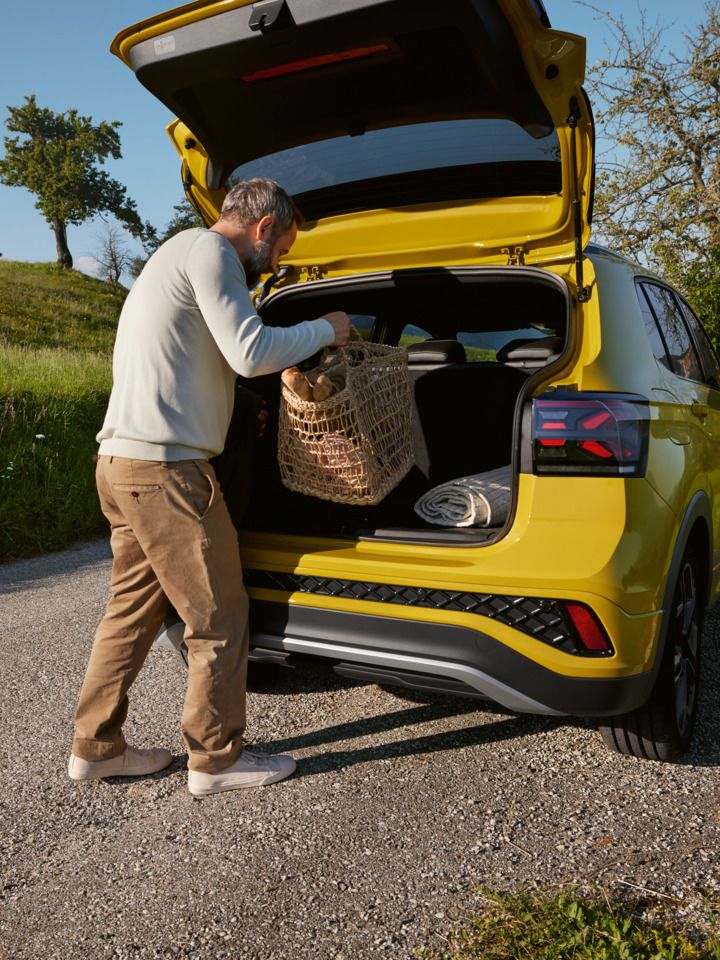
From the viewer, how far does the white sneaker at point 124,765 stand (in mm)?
2943

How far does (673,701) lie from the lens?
2.76 metres

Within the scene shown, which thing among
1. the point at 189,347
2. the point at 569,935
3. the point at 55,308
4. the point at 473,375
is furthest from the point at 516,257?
the point at 55,308

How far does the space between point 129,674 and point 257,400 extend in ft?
3.43

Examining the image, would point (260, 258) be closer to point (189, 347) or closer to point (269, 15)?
point (189, 347)

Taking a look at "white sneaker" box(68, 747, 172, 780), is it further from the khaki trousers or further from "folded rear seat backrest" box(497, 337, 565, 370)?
"folded rear seat backrest" box(497, 337, 565, 370)

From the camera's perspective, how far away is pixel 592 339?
263 cm

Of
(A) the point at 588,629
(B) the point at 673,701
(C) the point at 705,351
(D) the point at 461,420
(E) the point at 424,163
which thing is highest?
(E) the point at 424,163

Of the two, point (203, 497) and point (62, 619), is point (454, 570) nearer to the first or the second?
point (203, 497)

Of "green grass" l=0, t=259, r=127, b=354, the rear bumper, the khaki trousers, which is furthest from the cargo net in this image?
"green grass" l=0, t=259, r=127, b=354

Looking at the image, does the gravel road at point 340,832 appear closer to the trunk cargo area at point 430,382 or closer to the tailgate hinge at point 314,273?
the trunk cargo area at point 430,382

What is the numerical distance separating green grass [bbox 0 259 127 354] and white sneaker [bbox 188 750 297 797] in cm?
1838

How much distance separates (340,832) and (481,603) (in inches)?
31.6

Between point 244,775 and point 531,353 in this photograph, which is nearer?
point 244,775

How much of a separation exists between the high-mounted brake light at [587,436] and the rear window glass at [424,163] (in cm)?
106
